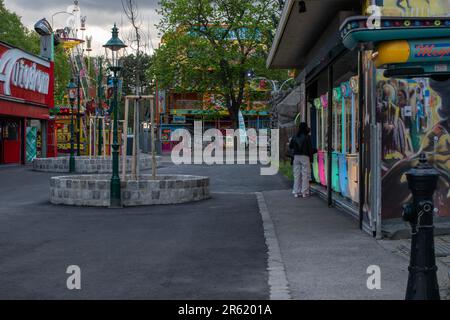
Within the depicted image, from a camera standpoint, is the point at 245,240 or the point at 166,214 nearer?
the point at 245,240

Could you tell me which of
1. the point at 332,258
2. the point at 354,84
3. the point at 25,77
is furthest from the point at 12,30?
the point at 332,258

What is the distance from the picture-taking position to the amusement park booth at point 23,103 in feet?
104

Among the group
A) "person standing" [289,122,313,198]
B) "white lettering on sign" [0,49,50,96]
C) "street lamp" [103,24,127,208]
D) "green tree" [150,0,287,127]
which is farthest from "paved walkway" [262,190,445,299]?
"green tree" [150,0,287,127]

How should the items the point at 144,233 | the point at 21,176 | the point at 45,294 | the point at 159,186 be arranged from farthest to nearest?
the point at 21,176, the point at 159,186, the point at 144,233, the point at 45,294

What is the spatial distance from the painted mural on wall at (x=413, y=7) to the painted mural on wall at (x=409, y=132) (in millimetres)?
905

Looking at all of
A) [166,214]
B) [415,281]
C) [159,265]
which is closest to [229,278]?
[159,265]

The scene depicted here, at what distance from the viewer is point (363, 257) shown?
7809 millimetres

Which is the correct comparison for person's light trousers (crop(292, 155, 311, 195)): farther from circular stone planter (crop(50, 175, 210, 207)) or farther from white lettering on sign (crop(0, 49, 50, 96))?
white lettering on sign (crop(0, 49, 50, 96))

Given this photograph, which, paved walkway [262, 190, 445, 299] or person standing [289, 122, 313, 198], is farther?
person standing [289, 122, 313, 198]

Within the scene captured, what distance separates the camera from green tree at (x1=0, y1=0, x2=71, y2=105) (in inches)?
2319

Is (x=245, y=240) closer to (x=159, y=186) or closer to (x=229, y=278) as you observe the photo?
(x=229, y=278)

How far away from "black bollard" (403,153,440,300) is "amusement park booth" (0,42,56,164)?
28.3 meters

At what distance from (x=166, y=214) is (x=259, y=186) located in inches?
323

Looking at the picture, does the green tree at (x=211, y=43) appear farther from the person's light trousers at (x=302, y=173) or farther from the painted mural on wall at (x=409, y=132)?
the painted mural on wall at (x=409, y=132)
